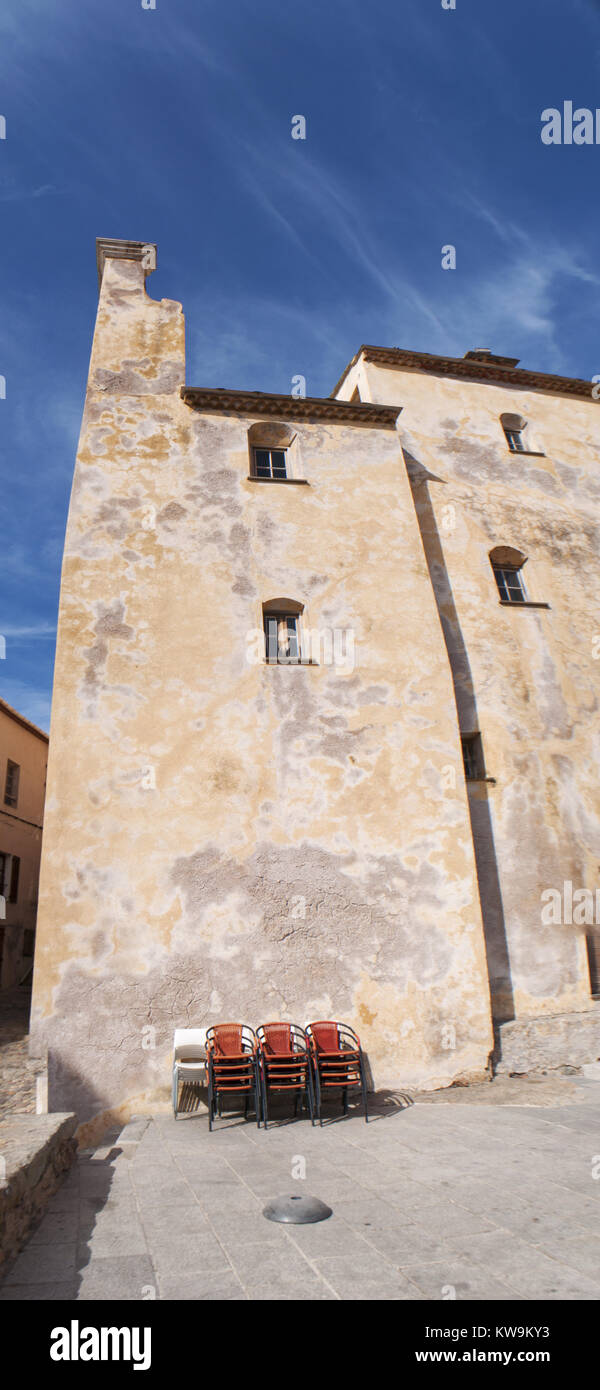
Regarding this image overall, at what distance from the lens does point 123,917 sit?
955cm

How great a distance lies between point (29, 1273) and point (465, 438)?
50.1 ft

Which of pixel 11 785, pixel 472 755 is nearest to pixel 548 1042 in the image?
pixel 472 755

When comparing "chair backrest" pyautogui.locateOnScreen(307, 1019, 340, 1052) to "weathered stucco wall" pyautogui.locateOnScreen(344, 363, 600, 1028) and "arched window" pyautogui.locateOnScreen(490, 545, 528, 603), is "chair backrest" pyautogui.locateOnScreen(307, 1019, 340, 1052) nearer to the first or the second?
"weathered stucco wall" pyautogui.locateOnScreen(344, 363, 600, 1028)

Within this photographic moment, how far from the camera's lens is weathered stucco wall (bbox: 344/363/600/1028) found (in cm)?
1169

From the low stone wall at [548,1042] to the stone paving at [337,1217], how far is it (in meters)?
2.47

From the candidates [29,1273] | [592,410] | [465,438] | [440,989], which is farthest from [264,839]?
[592,410]

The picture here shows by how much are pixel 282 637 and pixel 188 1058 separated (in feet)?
20.5

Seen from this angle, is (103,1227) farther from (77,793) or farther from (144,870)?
(77,793)

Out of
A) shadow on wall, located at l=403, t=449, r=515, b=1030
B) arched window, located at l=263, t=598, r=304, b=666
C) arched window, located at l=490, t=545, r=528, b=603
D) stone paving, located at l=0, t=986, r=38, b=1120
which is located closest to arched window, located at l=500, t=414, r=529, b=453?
shadow on wall, located at l=403, t=449, r=515, b=1030

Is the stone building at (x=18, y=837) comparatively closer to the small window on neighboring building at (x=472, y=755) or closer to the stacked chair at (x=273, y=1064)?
the stacked chair at (x=273, y=1064)

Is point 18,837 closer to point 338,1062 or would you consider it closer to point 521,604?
point 338,1062

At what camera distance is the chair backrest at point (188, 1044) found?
891cm

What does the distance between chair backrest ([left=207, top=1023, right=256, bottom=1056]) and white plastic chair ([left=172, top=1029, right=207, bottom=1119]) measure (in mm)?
138

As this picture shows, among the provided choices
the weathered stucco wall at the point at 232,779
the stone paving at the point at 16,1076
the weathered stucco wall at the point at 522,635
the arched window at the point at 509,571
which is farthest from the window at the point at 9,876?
the arched window at the point at 509,571
